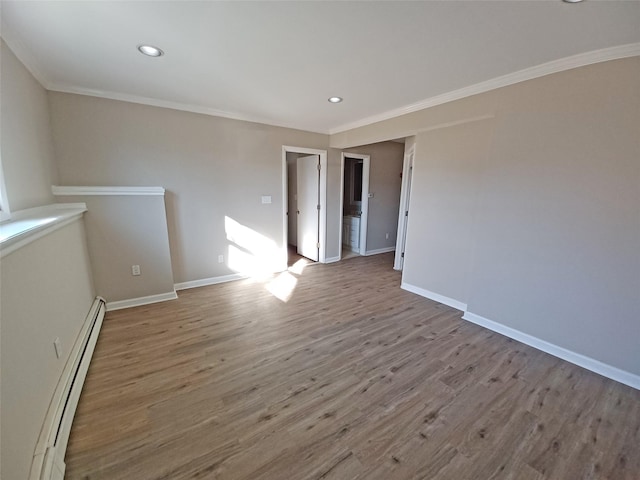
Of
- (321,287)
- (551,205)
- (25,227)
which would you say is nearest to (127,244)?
(25,227)

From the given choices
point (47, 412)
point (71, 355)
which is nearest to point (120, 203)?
point (71, 355)

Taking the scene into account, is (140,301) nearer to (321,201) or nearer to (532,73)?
(321,201)

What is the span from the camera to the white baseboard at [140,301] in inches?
120

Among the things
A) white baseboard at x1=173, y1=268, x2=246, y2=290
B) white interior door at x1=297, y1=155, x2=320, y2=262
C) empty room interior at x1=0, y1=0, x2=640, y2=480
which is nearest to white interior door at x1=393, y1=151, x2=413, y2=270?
empty room interior at x1=0, y1=0, x2=640, y2=480

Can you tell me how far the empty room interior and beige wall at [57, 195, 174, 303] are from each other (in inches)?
1.0

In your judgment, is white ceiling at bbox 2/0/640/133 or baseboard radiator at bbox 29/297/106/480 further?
white ceiling at bbox 2/0/640/133

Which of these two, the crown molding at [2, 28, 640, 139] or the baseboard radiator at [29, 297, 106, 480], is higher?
the crown molding at [2, 28, 640, 139]

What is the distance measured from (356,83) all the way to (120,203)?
9.73 ft

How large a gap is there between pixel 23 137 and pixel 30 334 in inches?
67.0

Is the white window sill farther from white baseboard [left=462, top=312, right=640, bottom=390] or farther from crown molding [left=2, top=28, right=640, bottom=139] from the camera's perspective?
white baseboard [left=462, top=312, right=640, bottom=390]

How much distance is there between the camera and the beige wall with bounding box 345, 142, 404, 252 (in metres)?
5.38

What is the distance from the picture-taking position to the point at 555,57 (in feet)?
6.65

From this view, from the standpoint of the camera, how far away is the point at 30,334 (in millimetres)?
1331

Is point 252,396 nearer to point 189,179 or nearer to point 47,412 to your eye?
point 47,412
